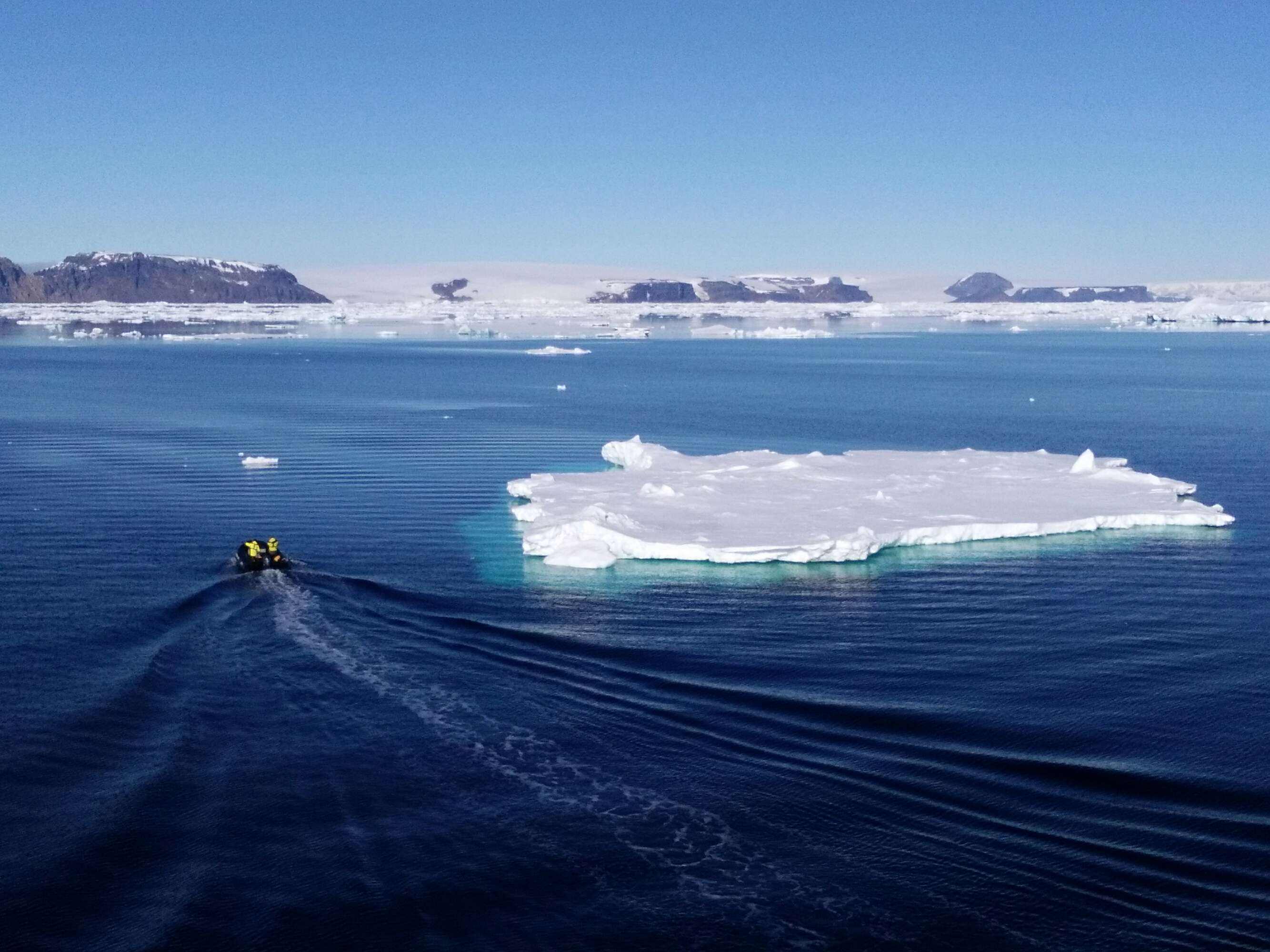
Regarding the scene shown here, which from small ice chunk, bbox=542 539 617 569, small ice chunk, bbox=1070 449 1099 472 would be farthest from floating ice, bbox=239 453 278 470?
small ice chunk, bbox=1070 449 1099 472

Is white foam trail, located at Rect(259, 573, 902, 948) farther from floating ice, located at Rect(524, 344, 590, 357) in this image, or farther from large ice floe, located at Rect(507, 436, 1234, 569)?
floating ice, located at Rect(524, 344, 590, 357)

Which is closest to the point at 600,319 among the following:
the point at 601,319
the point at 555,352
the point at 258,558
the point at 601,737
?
the point at 601,319

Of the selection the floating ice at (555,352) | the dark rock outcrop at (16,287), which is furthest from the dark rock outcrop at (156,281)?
the floating ice at (555,352)

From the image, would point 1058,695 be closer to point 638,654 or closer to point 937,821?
point 937,821

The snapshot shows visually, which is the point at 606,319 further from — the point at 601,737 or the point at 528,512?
the point at 601,737

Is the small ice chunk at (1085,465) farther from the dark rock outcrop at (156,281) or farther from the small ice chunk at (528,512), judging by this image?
the dark rock outcrop at (156,281)
